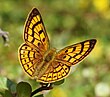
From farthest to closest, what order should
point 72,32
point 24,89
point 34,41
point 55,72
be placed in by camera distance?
point 72,32 < point 34,41 < point 55,72 < point 24,89

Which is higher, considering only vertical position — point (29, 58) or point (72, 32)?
point (29, 58)

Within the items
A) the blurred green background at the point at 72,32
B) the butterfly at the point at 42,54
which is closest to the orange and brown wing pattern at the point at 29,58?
the butterfly at the point at 42,54

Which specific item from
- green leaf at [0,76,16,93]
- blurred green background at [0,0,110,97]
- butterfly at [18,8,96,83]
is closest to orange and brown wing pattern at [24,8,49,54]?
butterfly at [18,8,96,83]

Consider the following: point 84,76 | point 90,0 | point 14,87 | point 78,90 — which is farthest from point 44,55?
point 90,0

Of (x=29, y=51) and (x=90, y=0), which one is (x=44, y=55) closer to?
(x=29, y=51)

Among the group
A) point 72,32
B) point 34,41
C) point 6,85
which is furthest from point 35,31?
point 72,32

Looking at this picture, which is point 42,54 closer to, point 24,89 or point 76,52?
point 76,52
